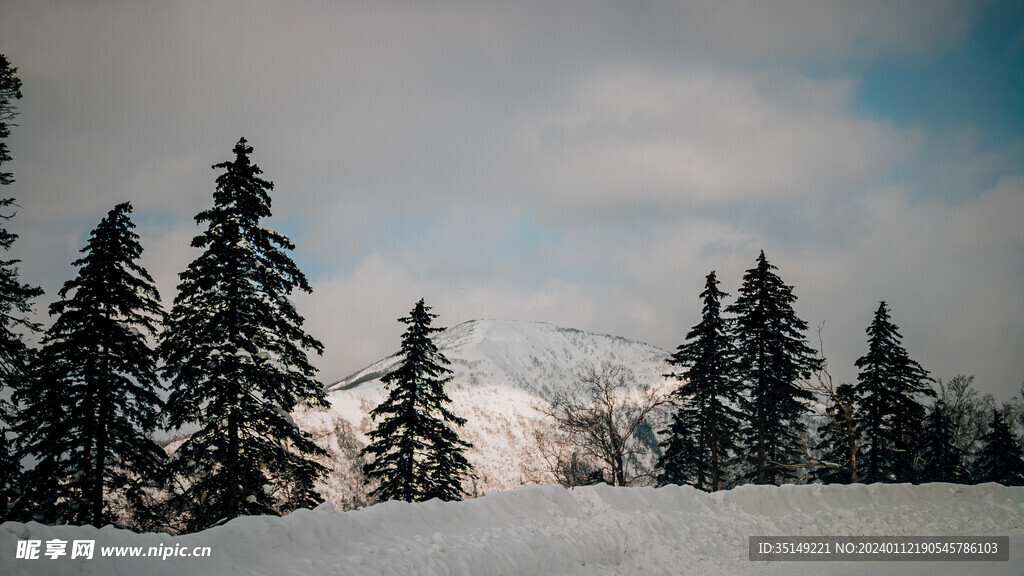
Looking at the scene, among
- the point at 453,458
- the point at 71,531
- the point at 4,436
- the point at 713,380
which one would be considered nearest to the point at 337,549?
the point at 71,531

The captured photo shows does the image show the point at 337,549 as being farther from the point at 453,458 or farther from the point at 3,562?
the point at 453,458

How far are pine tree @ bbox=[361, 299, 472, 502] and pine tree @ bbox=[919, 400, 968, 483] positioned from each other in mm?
32055

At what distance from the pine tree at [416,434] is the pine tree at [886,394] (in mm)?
24397

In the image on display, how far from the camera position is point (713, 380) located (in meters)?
29.7

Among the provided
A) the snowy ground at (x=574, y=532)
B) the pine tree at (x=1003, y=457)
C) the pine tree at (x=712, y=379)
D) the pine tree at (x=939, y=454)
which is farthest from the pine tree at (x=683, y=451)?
the pine tree at (x=1003, y=457)

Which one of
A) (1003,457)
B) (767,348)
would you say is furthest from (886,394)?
(1003,457)

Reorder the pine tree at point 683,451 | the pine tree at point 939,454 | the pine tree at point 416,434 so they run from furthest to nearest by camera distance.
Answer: the pine tree at point 939,454, the pine tree at point 683,451, the pine tree at point 416,434

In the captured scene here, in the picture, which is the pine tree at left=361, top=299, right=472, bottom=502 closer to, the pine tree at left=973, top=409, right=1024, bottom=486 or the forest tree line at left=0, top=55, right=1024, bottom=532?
the forest tree line at left=0, top=55, right=1024, bottom=532

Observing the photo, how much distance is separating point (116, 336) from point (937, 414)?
46796 millimetres

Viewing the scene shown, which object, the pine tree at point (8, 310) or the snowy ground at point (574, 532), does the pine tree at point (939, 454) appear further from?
the pine tree at point (8, 310)

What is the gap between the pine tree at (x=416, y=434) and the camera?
85.0ft

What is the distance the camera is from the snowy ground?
845cm

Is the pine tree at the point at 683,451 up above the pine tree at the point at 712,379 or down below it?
below

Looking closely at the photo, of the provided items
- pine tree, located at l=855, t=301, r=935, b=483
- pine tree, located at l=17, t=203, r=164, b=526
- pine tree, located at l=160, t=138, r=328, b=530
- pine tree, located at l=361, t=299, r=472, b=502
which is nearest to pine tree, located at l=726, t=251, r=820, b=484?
pine tree, located at l=855, t=301, r=935, b=483
